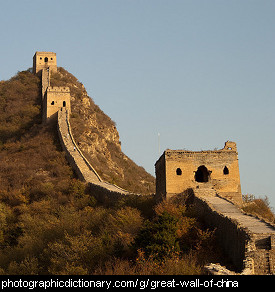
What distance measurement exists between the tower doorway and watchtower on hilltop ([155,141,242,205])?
0.17 meters

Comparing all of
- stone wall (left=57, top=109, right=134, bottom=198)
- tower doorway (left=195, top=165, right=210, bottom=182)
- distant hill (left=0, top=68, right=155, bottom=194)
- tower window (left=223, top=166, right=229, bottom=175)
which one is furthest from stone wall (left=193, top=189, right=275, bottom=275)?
distant hill (left=0, top=68, right=155, bottom=194)

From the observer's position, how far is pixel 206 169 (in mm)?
22656

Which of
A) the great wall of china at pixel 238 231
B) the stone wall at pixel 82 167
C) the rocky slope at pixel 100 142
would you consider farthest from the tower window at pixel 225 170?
the rocky slope at pixel 100 142

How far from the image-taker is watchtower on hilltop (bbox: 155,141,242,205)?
2208cm

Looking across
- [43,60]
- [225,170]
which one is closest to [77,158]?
[225,170]

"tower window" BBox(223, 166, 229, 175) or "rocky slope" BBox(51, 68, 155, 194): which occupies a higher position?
"rocky slope" BBox(51, 68, 155, 194)

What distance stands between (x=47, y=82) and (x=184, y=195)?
32799 millimetres

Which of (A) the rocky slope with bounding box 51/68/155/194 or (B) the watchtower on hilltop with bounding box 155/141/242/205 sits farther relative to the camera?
(A) the rocky slope with bounding box 51/68/155/194

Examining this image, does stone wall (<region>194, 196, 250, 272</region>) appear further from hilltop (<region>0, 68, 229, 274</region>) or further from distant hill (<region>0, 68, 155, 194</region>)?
distant hill (<region>0, 68, 155, 194</region>)

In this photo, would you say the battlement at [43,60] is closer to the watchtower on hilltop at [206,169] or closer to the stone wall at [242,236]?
the watchtower on hilltop at [206,169]

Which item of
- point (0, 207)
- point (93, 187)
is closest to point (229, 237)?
point (93, 187)

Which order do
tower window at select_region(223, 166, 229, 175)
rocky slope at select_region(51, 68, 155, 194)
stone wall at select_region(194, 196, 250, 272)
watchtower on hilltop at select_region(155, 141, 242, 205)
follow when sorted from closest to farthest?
stone wall at select_region(194, 196, 250, 272), watchtower on hilltop at select_region(155, 141, 242, 205), tower window at select_region(223, 166, 229, 175), rocky slope at select_region(51, 68, 155, 194)

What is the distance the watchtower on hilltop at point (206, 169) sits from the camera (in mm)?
22078

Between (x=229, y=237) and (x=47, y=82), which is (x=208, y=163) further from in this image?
(x=47, y=82)
